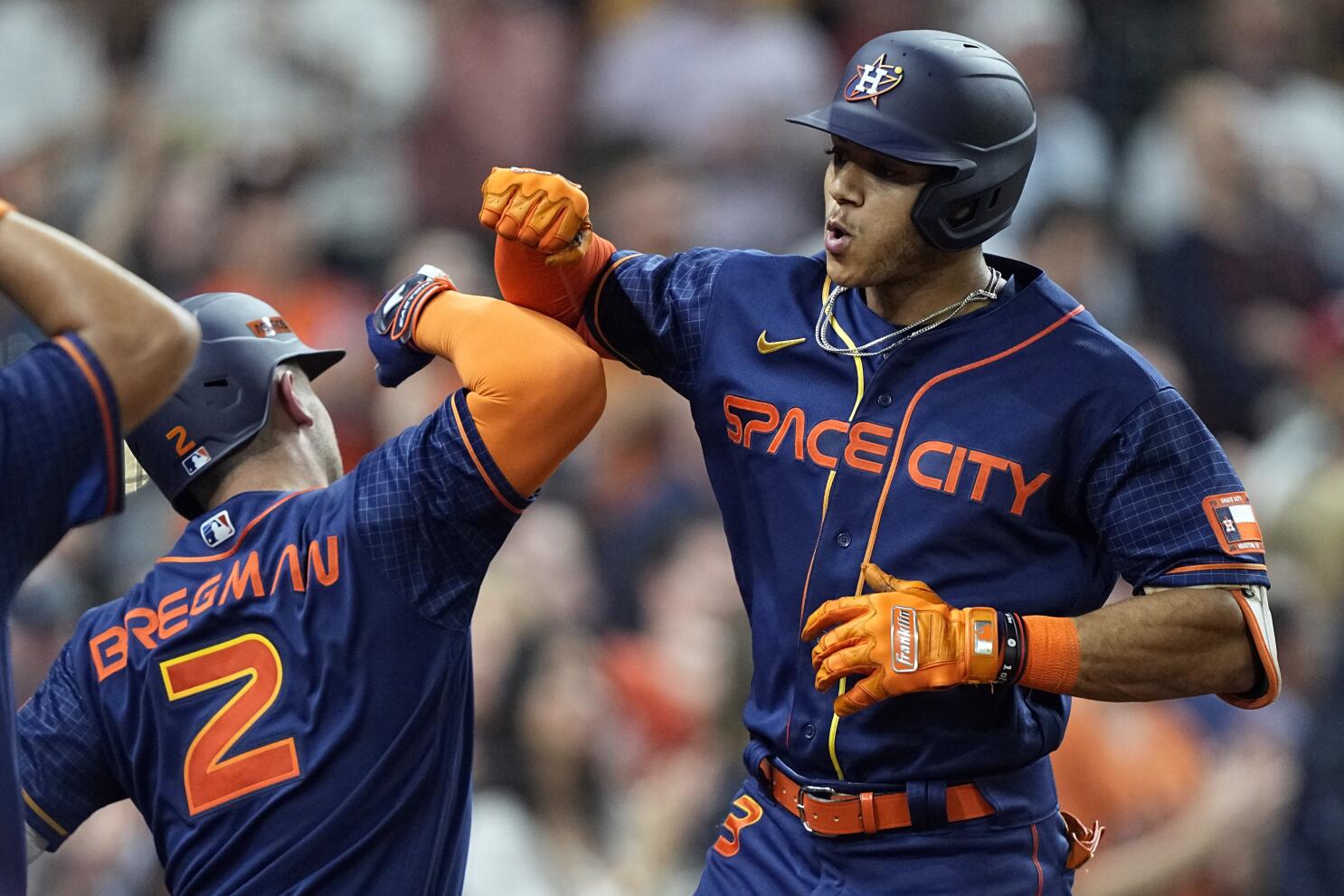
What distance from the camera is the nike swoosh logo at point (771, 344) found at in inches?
148

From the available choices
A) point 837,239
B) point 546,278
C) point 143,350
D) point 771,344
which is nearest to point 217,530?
point 546,278

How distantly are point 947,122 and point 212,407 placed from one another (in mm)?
1627

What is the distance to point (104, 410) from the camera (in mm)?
2820

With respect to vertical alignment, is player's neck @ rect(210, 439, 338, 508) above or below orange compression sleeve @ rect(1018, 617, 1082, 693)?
above

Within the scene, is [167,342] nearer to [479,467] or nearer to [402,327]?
[479,467]

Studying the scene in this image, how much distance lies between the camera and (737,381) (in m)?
3.76

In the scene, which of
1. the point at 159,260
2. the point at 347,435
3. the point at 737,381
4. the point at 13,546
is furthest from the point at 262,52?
the point at 13,546

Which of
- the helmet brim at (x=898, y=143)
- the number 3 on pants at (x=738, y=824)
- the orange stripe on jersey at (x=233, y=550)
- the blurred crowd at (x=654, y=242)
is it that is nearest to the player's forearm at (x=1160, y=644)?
the number 3 on pants at (x=738, y=824)

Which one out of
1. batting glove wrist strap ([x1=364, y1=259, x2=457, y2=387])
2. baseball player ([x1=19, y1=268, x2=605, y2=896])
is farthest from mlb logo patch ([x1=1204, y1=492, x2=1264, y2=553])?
batting glove wrist strap ([x1=364, y1=259, x2=457, y2=387])

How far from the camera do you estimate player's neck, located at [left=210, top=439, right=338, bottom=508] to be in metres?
3.86

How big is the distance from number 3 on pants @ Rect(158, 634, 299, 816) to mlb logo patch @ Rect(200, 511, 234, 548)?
226 millimetres

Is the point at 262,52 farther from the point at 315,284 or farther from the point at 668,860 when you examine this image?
the point at 668,860

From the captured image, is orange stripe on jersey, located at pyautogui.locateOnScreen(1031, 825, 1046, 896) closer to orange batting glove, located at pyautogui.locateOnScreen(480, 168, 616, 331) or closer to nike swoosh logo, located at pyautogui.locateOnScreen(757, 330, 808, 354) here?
nike swoosh logo, located at pyautogui.locateOnScreen(757, 330, 808, 354)

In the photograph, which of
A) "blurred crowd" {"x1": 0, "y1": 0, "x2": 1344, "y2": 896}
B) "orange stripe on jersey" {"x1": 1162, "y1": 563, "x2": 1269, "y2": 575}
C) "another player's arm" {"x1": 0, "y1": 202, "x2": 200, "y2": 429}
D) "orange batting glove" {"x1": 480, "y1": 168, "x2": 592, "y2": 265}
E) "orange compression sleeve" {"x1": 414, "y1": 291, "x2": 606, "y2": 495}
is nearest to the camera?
"another player's arm" {"x1": 0, "y1": 202, "x2": 200, "y2": 429}
